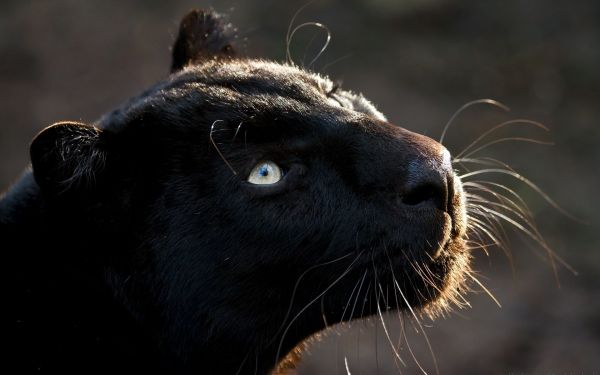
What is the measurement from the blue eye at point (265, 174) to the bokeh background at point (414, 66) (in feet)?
15.7

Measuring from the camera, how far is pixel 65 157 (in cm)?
334

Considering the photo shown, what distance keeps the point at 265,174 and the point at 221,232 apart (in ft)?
0.98

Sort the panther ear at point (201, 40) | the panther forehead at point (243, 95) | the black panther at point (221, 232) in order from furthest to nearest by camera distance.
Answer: the panther ear at point (201, 40), the panther forehead at point (243, 95), the black panther at point (221, 232)

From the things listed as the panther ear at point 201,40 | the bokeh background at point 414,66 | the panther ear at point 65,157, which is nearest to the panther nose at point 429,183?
the panther ear at point 65,157

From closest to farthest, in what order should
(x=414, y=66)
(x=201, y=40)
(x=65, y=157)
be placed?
(x=65, y=157), (x=201, y=40), (x=414, y=66)

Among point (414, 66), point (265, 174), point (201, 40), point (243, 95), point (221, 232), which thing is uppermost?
point (414, 66)

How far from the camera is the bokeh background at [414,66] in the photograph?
877 centimetres

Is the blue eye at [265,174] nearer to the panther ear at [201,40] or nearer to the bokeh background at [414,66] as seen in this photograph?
the panther ear at [201,40]

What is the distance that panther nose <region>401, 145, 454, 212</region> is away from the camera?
3.36 meters

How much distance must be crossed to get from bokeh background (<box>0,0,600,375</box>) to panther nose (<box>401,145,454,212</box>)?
15.1ft

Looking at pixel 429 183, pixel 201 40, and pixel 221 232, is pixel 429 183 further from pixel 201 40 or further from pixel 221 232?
pixel 201 40

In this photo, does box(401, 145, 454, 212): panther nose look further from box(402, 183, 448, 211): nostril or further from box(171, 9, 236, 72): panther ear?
box(171, 9, 236, 72): panther ear

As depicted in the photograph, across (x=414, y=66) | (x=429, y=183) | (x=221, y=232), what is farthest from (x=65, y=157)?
(x=414, y=66)

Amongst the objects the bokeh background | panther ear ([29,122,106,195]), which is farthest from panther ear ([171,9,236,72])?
the bokeh background
